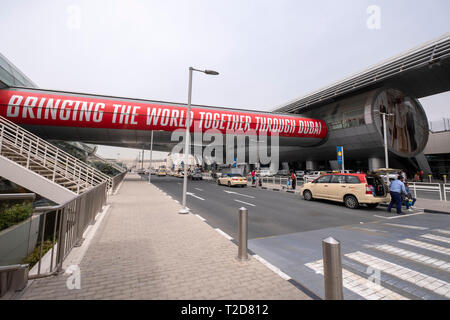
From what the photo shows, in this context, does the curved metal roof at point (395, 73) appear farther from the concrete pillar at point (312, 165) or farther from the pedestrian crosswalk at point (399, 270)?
the pedestrian crosswalk at point (399, 270)

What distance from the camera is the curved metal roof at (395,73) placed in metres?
21.1

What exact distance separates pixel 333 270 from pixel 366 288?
4.43ft

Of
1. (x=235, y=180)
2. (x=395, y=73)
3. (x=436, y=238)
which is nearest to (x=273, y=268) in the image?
(x=436, y=238)

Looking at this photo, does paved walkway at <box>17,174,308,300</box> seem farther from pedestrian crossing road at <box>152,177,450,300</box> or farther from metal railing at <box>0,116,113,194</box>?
metal railing at <box>0,116,113,194</box>

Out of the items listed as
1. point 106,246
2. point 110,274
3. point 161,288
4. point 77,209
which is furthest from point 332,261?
point 77,209

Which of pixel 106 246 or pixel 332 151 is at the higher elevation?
pixel 332 151

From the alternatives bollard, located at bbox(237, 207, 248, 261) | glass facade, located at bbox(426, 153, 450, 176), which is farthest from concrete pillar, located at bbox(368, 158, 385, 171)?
bollard, located at bbox(237, 207, 248, 261)

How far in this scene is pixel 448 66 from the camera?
22812 millimetres

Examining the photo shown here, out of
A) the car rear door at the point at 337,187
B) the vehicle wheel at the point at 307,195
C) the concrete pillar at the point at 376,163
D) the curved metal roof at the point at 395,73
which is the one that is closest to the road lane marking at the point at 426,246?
the car rear door at the point at 337,187

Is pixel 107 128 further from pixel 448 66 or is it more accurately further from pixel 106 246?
pixel 448 66

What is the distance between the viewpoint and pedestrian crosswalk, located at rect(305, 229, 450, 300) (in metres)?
3.01

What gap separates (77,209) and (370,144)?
34.5m

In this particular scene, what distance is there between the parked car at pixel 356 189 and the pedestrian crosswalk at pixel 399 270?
4.27m

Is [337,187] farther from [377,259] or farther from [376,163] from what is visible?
[376,163]
